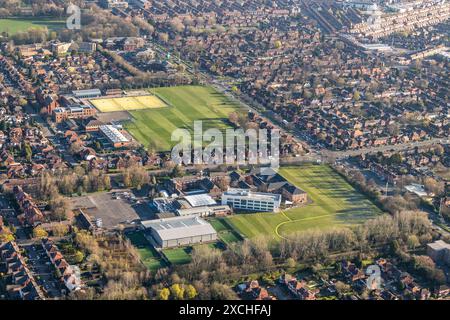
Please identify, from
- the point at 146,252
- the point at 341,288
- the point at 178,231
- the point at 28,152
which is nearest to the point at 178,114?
the point at 28,152

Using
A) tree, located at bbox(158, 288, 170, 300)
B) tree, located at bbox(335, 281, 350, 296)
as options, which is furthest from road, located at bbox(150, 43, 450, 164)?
tree, located at bbox(158, 288, 170, 300)

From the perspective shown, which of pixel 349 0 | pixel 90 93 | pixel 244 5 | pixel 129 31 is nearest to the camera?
pixel 90 93

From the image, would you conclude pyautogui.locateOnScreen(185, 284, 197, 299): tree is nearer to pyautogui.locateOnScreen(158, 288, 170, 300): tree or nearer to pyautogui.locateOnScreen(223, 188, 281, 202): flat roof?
pyautogui.locateOnScreen(158, 288, 170, 300): tree

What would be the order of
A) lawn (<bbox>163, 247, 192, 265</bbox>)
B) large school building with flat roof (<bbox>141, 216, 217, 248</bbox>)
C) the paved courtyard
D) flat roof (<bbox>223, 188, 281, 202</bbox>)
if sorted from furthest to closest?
flat roof (<bbox>223, 188, 281, 202</bbox>) < the paved courtyard < large school building with flat roof (<bbox>141, 216, 217, 248</bbox>) < lawn (<bbox>163, 247, 192, 265</bbox>)

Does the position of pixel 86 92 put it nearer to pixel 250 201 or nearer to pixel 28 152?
pixel 28 152

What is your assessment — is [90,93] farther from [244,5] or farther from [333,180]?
[244,5]
